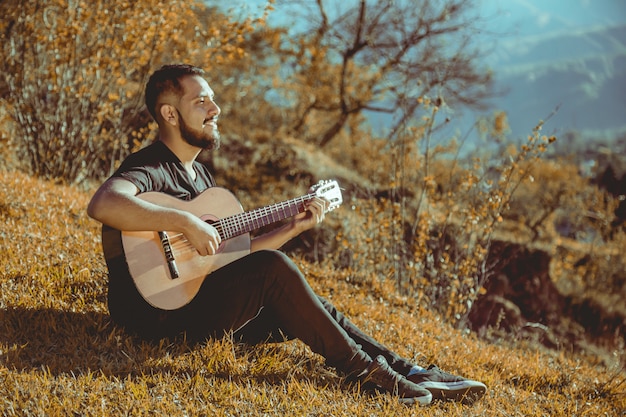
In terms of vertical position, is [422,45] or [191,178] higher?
[422,45]

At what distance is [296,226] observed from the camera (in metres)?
3.27

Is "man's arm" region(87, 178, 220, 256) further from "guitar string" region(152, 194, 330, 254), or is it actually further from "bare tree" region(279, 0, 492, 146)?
"bare tree" region(279, 0, 492, 146)

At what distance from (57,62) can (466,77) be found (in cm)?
916

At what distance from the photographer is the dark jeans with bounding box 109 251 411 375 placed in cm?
275

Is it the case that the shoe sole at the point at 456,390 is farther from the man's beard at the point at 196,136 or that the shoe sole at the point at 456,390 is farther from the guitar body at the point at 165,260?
the man's beard at the point at 196,136

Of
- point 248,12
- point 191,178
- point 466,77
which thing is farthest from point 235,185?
point 191,178

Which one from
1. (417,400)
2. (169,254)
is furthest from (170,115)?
(417,400)

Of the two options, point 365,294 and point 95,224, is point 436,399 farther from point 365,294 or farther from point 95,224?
point 95,224

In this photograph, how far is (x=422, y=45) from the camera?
12203mm

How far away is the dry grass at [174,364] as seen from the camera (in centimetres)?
257

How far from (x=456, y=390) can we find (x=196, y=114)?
2.04m

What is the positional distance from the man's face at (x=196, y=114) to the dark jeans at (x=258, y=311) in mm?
740

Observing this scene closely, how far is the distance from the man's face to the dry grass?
1.09 metres

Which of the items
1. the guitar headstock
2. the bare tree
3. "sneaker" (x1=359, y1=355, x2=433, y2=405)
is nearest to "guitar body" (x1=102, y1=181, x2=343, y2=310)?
the guitar headstock
